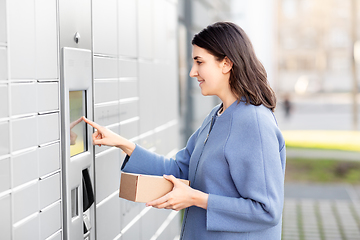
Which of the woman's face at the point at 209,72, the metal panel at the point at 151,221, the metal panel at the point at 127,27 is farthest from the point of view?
the metal panel at the point at 151,221

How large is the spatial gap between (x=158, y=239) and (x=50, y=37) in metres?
1.82

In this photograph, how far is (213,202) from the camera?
1.58m

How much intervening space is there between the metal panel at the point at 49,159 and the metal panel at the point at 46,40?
0.24m

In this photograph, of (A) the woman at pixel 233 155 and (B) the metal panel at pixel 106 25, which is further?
(B) the metal panel at pixel 106 25

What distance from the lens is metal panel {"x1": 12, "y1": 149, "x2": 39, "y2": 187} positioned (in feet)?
4.38

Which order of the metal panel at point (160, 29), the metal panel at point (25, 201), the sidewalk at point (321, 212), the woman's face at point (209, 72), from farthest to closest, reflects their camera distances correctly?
the sidewalk at point (321, 212), the metal panel at point (160, 29), the woman's face at point (209, 72), the metal panel at point (25, 201)

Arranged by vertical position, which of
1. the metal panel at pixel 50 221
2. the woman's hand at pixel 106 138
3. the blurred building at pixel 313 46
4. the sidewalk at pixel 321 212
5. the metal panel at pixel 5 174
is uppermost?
the blurred building at pixel 313 46

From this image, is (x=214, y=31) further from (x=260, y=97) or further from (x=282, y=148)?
(x=282, y=148)

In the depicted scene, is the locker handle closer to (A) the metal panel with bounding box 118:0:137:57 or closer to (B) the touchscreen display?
(B) the touchscreen display

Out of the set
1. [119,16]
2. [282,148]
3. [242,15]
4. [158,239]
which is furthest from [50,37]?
[242,15]

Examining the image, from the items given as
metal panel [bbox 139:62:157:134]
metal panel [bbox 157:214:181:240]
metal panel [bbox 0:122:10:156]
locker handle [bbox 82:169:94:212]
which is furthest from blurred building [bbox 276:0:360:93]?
metal panel [bbox 0:122:10:156]

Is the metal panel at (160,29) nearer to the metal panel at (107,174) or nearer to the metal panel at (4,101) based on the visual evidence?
the metal panel at (107,174)

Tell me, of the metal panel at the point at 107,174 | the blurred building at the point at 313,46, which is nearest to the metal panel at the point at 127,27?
the metal panel at the point at 107,174

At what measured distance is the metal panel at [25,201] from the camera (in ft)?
4.41
